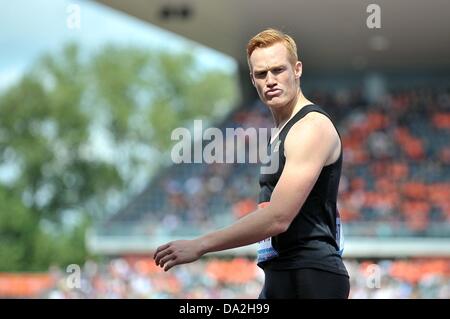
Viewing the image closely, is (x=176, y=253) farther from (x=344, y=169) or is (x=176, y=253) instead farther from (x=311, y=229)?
(x=344, y=169)

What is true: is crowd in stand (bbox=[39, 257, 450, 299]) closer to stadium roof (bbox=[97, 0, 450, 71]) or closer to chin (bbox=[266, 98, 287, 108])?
→ stadium roof (bbox=[97, 0, 450, 71])

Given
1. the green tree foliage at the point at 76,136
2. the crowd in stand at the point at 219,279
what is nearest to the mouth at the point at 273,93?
the crowd in stand at the point at 219,279

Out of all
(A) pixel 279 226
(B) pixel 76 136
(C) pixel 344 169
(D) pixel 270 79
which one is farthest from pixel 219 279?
(B) pixel 76 136

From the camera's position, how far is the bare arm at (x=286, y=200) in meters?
2.61

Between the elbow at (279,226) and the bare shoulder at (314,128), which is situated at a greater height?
the bare shoulder at (314,128)

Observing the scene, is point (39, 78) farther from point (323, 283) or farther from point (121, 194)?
point (323, 283)

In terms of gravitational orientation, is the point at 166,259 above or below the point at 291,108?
below

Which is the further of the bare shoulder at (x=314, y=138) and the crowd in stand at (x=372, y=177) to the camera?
the crowd in stand at (x=372, y=177)

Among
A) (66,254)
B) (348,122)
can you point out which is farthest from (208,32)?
(66,254)

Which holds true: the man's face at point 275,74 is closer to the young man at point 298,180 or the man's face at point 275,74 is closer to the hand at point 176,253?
the young man at point 298,180

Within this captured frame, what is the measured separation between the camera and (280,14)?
57.5 ft

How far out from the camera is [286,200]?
2.66 meters

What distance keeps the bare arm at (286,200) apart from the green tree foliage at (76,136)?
37064 mm

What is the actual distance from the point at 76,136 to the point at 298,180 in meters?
41.0
